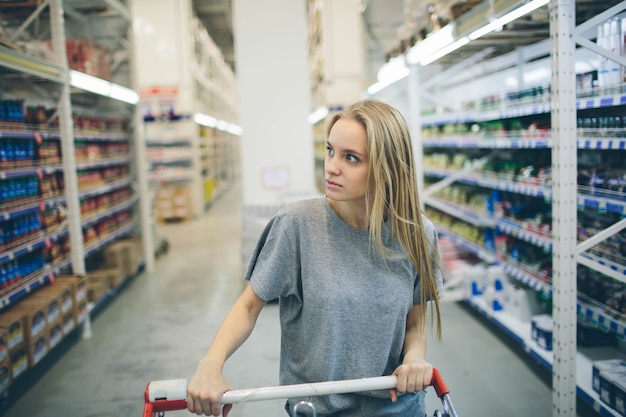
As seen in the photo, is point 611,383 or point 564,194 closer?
point 564,194

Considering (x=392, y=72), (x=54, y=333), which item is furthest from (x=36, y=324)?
(x=392, y=72)

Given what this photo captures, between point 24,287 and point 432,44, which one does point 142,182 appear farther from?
point 432,44

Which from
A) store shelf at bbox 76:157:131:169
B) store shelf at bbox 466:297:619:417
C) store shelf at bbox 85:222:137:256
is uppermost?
store shelf at bbox 76:157:131:169

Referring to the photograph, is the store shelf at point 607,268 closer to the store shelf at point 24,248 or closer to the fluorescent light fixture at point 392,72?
the fluorescent light fixture at point 392,72

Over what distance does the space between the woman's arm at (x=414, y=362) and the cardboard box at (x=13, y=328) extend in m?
2.88

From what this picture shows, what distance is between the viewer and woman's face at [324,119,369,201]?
4.42 feet

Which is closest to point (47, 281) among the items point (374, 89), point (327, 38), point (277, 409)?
point (277, 409)

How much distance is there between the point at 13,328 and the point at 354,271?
296 cm

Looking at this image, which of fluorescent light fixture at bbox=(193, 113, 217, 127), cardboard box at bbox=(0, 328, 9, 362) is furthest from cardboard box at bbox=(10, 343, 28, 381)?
fluorescent light fixture at bbox=(193, 113, 217, 127)

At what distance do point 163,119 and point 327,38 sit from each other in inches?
190

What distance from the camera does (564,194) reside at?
2.51 meters

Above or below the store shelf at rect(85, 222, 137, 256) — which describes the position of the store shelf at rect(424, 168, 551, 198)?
above

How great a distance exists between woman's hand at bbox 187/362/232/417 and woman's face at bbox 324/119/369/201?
1.83 ft

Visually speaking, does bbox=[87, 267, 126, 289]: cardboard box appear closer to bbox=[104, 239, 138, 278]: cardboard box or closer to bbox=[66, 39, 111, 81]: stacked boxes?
bbox=[104, 239, 138, 278]: cardboard box
